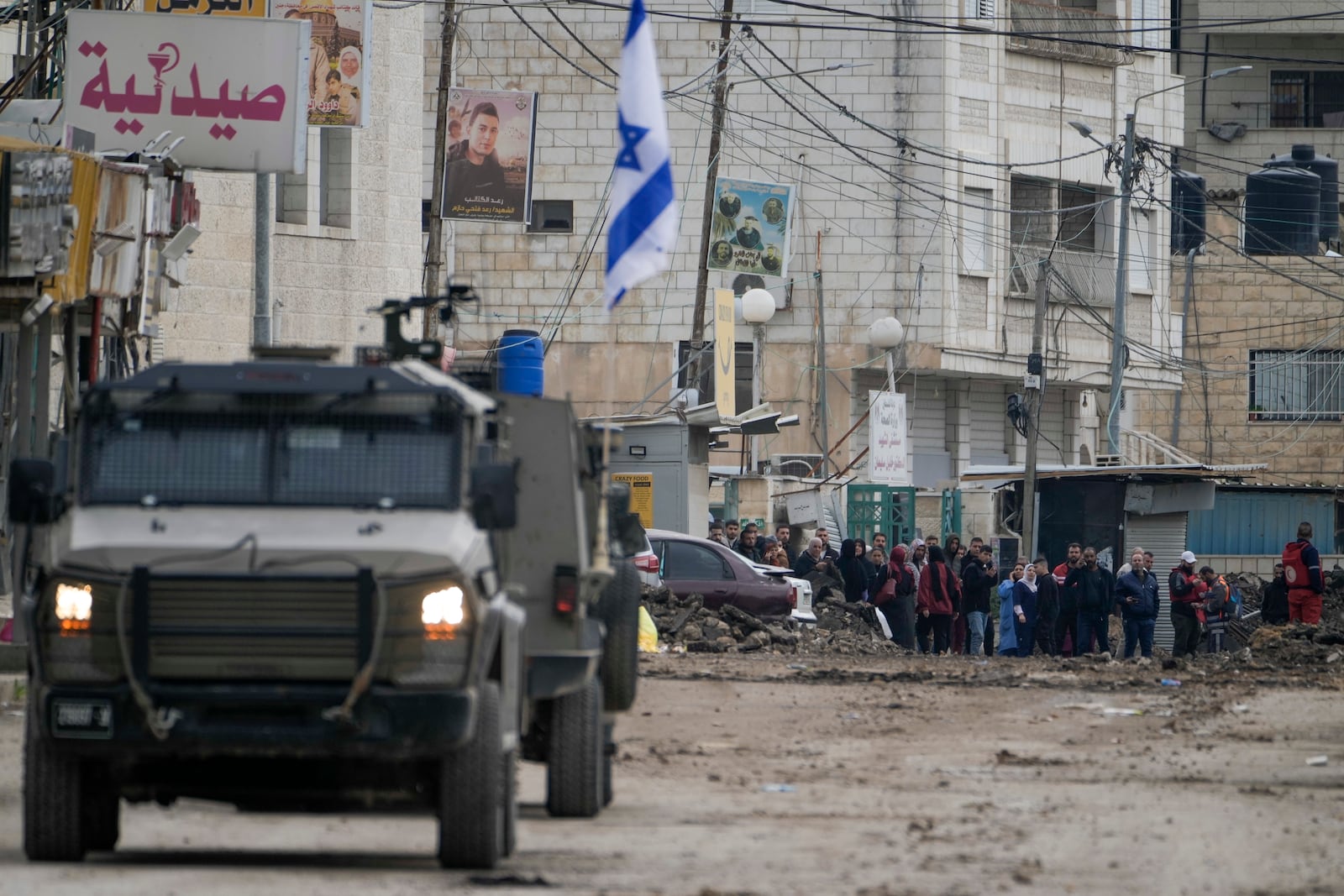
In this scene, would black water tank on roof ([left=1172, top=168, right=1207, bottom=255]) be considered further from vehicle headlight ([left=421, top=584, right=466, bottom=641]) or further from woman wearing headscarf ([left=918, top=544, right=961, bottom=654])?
vehicle headlight ([left=421, top=584, right=466, bottom=641])

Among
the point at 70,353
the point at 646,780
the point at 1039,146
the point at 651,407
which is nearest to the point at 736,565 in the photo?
the point at 70,353

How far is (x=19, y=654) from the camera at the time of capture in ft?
54.6

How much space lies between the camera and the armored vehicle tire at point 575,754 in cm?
1044

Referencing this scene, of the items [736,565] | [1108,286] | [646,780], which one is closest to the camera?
[646,780]

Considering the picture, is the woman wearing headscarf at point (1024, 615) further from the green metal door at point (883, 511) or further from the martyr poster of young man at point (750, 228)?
the martyr poster of young man at point (750, 228)

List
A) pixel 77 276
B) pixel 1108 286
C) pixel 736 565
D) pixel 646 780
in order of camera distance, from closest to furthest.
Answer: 1. pixel 646 780
2. pixel 77 276
3. pixel 736 565
4. pixel 1108 286

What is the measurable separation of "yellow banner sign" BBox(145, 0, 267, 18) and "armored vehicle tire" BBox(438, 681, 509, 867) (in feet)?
49.6

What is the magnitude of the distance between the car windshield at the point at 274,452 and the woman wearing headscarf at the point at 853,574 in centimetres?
1937

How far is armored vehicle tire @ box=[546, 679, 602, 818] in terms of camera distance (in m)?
10.4

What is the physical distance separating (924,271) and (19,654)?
27264 mm

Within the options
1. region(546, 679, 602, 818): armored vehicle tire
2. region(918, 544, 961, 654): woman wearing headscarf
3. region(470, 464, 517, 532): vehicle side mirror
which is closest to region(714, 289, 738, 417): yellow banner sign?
region(918, 544, 961, 654): woman wearing headscarf

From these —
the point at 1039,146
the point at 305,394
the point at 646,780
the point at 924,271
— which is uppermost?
the point at 1039,146

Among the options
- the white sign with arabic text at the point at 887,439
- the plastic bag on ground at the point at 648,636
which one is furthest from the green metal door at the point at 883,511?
the plastic bag on ground at the point at 648,636

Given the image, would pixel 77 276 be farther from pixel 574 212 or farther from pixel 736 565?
pixel 574 212
